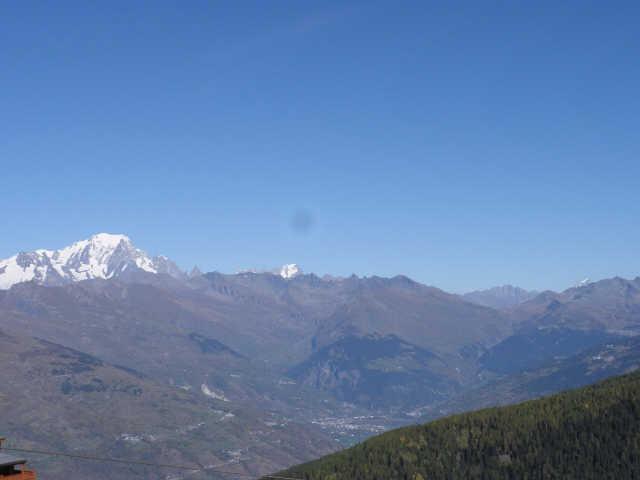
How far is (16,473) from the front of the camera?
80.7ft
